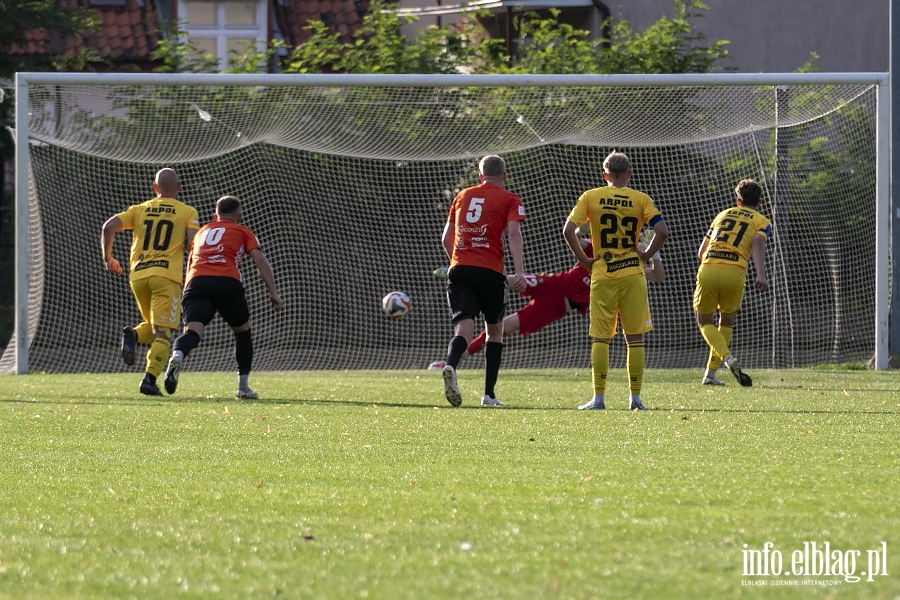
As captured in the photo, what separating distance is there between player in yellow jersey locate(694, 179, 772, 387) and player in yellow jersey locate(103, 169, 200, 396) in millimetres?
4345

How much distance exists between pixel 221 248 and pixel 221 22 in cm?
1592

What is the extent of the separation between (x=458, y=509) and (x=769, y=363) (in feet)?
35.2

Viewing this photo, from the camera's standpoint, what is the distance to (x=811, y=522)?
12.1 feet

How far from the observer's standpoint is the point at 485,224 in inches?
331

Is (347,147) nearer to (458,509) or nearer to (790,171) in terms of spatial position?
(790,171)

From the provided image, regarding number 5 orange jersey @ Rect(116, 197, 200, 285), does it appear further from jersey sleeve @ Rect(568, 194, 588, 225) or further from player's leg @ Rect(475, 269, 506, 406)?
jersey sleeve @ Rect(568, 194, 588, 225)

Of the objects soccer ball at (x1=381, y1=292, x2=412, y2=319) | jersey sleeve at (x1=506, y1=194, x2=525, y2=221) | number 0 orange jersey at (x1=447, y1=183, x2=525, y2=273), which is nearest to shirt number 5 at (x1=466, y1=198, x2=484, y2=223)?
number 0 orange jersey at (x1=447, y1=183, x2=525, y2=273)

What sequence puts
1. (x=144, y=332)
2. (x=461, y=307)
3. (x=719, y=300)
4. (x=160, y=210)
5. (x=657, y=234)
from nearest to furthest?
(x=657, y=234), (x=461, y=307), (x=160, y=210), (x=144, y=332), (x=719, y=300)

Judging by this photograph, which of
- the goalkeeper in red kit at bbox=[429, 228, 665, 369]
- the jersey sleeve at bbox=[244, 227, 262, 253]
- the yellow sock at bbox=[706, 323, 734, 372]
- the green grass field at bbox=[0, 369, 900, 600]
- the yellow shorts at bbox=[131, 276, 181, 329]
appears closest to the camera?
the green grass field at bbox=[0, 369, 900, 600]

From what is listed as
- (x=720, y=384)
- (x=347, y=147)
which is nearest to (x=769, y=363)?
(x=720, y=384)

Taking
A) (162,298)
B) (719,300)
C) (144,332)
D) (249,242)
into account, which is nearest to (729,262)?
(719,300)

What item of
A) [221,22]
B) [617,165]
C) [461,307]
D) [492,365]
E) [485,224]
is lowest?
[492,365]

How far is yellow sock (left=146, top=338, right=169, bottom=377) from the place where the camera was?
9242 millimetres

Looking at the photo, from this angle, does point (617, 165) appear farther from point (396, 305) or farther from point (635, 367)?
point (396, 305)
